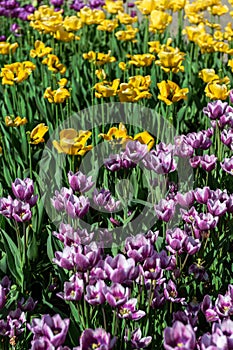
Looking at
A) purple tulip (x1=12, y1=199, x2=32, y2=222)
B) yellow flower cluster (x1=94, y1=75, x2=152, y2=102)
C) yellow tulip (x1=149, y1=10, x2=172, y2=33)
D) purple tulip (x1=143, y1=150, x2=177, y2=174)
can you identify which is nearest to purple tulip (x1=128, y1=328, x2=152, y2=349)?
purple tulip (x1=12, y1=199, x2=32, y2=222)

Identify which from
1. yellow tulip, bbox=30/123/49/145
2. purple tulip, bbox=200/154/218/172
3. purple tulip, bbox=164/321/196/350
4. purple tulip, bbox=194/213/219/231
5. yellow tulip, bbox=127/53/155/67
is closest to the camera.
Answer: purple tulip, bbox=164/321/196/350

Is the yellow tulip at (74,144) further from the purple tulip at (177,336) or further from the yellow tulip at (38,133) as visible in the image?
the purple tulip at (177,336)

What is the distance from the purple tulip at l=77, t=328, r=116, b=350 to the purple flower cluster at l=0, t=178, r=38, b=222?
66cm

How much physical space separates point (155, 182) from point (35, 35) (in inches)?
143

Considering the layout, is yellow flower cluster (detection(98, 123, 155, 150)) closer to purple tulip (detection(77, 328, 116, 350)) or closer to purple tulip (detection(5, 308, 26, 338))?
purple tulip (detection(5, 308, 26, 338))

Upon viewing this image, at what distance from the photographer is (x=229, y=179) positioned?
2.66 meters

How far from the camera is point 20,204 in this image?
1.93 m

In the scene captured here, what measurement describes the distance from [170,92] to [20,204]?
3.79 ft

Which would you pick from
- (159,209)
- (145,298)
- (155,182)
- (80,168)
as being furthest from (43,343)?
(80,168)

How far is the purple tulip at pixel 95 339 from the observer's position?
1312 mm

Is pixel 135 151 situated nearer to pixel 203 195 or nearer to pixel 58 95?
pixel 203 195

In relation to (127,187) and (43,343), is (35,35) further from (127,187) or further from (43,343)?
(43,343)

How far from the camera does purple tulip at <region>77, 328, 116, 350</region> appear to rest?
1312 mm

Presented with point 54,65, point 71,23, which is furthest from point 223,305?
point 71,23
